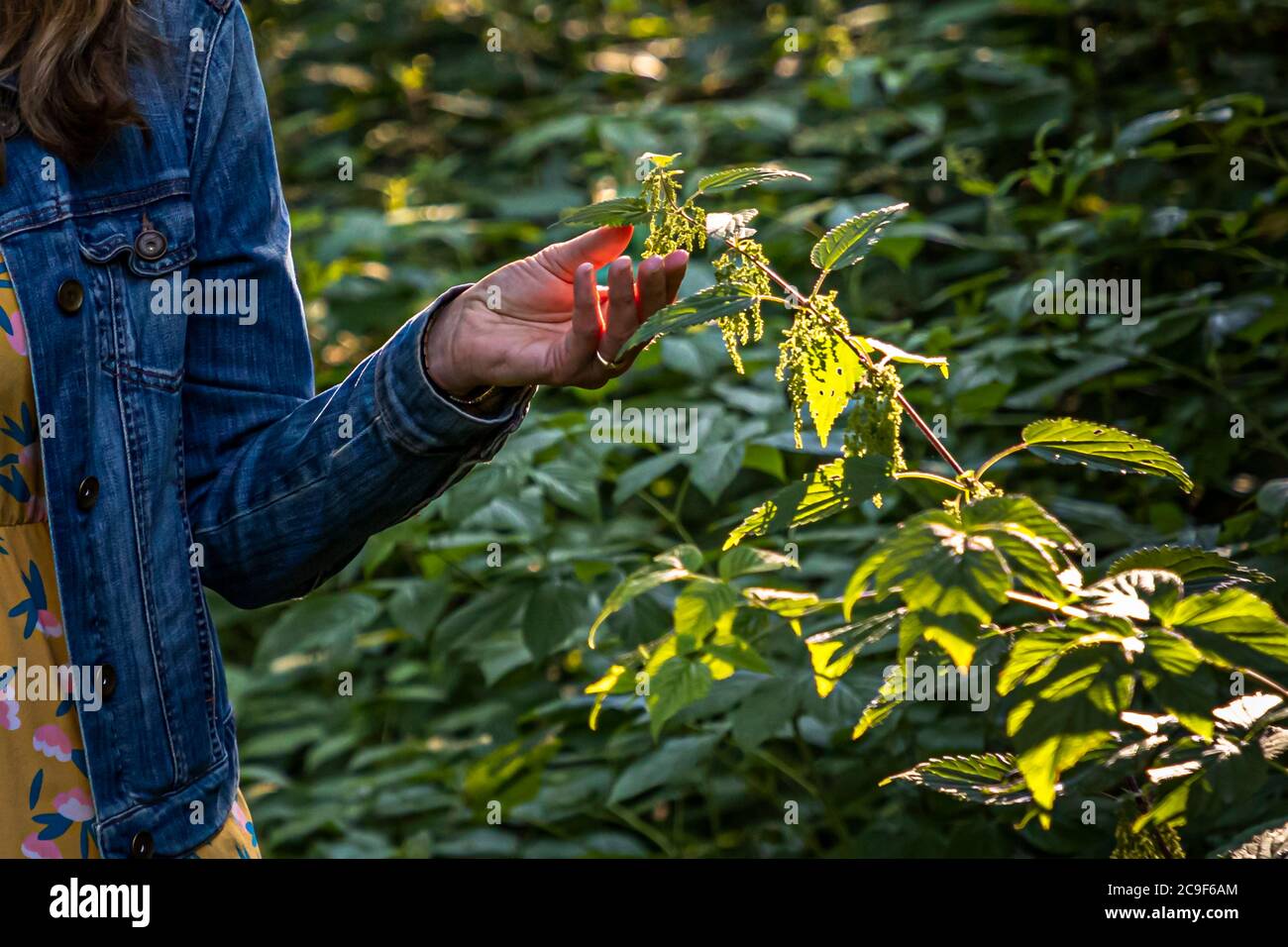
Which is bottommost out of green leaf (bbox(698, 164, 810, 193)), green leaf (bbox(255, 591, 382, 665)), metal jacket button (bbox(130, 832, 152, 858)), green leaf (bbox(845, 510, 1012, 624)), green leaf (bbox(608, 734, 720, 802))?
green leaf (bbox(608, 734, 720, 802))

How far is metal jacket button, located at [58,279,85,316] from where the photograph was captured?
3.67 ft

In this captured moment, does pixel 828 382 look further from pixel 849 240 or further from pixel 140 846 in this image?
pixel 140 846

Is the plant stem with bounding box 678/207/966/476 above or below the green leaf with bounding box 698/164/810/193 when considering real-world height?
below

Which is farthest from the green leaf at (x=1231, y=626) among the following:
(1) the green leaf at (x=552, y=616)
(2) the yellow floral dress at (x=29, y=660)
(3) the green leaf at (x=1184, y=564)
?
(1) the green leaf at (x=552, y=616)

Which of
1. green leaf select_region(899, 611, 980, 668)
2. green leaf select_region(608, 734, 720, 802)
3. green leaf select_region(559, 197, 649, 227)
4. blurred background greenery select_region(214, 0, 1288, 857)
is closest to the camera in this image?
green leaf select_region(899, 611, 980, 668)

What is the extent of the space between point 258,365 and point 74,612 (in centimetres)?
28

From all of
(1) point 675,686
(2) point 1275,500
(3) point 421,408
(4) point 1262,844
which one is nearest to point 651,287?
(3) point 421,408

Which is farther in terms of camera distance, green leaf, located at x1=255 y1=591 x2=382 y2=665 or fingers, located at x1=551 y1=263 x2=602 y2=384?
green leaf, located at x1=255 y1=591 x2=382 y2=665

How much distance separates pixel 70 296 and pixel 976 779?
2.94 ft

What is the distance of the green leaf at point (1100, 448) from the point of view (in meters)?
1.03

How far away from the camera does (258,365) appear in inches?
48.4

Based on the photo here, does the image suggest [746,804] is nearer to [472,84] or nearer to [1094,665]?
[1094,665]

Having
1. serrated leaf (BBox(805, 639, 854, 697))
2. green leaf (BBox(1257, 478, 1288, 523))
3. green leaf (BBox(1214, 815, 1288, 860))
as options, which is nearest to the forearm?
serrated leaf (BBox(805, 639, 854, 697))

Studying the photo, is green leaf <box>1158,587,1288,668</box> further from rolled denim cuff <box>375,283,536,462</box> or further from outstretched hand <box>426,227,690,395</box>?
rolled denim cuff <box>375,283,536,462</box>
